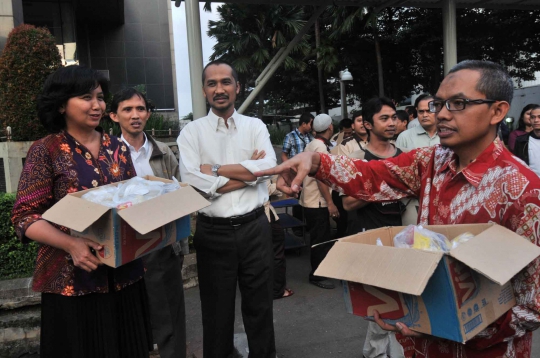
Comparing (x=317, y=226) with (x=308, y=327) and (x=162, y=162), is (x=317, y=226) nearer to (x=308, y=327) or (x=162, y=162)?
(x=308, y=327)

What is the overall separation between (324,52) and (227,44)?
223 inches

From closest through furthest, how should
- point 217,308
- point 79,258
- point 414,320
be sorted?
point 414,320
point 79,258
point 217,308

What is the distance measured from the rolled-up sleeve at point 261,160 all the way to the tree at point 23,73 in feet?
11.2

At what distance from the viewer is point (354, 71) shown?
23.2m

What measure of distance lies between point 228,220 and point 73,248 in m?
1.13

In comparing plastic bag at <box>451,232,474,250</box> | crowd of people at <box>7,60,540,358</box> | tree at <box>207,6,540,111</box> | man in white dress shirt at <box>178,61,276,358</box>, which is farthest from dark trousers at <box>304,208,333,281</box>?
tree at <box>207,6,540,111</box>

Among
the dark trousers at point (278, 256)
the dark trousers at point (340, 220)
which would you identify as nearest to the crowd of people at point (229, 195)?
the dark trousers at point (278, 256)

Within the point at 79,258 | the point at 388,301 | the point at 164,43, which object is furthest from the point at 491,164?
the point at 164,43

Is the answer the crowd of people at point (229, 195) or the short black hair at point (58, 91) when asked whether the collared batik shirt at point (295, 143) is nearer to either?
the crowd of people at point (229, 195)

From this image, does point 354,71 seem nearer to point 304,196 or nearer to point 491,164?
point 304,196

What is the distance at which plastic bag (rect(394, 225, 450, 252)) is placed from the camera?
55.6 inches

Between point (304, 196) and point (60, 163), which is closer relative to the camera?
point (60, 163)

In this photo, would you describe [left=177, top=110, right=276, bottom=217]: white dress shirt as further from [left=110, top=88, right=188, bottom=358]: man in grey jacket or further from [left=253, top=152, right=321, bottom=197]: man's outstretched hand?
[left=253, top=152, right=321, bottom=197]: man's outstretched hand

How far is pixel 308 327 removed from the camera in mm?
4004
